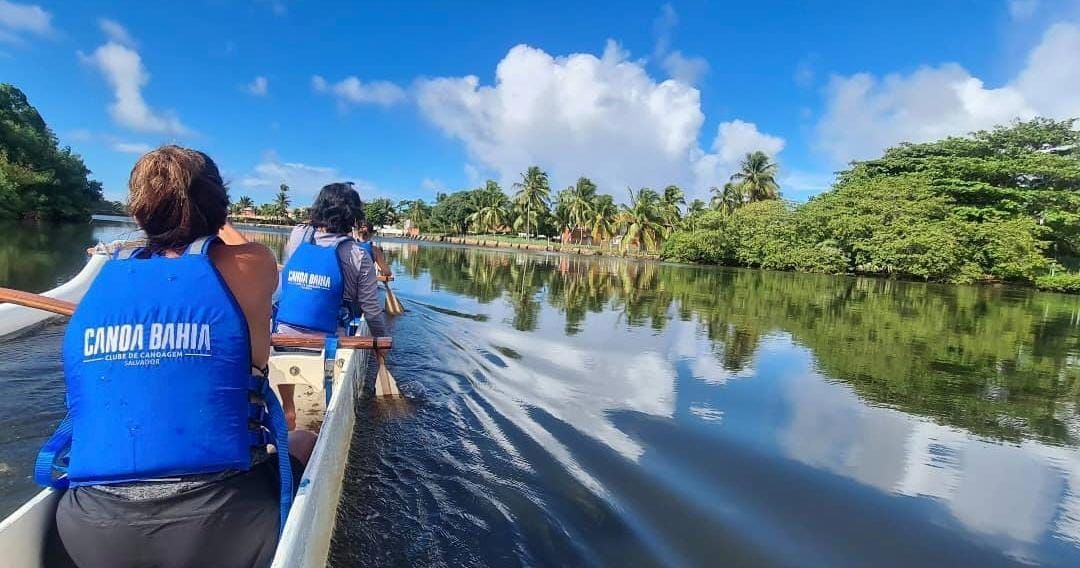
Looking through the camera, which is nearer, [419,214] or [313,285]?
[313,285]

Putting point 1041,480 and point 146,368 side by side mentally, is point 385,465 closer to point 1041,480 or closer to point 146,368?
point 146,368

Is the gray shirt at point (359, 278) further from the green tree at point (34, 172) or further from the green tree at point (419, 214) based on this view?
the green tree at point (419, 214)

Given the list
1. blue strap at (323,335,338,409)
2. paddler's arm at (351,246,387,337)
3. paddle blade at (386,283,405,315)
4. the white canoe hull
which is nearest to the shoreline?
paddle blade at (386,283,405,315)

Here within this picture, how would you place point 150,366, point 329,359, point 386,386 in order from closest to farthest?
1. point 150,366
2. point 329,359
3. point 386,386

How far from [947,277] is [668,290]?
26012 millimetres

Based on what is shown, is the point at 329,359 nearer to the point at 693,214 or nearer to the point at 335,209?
the point at 335,209

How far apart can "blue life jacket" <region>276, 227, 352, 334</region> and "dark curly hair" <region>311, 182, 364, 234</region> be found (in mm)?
108

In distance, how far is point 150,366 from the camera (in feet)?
5.10

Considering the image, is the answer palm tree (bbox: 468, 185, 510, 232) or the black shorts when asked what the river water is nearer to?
the black shorts

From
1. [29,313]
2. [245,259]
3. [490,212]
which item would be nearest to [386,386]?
[245,259]

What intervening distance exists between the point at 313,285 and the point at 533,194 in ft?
243

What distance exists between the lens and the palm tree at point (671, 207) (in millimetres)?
65125

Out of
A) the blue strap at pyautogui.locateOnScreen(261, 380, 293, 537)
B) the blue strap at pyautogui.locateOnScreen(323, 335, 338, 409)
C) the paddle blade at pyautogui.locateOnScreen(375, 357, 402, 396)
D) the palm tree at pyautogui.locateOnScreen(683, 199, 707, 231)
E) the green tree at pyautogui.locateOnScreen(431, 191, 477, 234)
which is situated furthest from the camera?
the green tree at pyautogui.locateOnScreen(431, 191, 477, 234)

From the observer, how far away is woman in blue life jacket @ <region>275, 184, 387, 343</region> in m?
4.28
